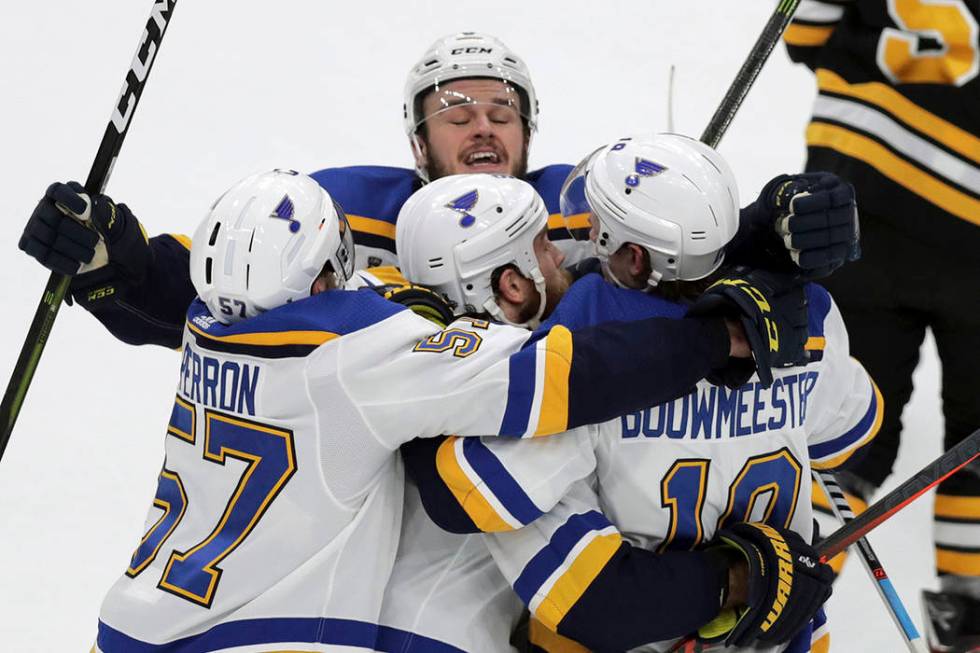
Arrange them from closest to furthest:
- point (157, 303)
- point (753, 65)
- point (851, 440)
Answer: point (851, 440) → point (157, 303) → point (753, 65)

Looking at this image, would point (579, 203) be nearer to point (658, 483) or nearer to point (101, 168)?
point (658, 483)

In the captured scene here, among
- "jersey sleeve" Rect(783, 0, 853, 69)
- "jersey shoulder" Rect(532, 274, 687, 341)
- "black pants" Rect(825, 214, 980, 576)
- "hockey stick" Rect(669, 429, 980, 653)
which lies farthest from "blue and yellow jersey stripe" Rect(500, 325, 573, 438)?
"jersey sleeve" Rect(783, 0, 853, 69)

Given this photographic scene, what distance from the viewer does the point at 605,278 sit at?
2.12 meters

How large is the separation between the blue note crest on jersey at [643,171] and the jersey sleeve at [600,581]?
448 millimetres

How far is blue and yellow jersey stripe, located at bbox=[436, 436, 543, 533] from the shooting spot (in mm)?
1869

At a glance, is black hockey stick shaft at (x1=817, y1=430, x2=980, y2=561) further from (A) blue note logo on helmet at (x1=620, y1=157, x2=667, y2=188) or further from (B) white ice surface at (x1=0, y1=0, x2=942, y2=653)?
(B) white ice surface at (x1=0, y1=0, x2=942, y2=653)

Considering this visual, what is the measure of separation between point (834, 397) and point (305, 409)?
0.84 metres

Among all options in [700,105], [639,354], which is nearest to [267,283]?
[639,354]

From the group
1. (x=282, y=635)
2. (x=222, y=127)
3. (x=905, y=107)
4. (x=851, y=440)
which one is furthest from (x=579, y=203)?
(x=222, y=127)

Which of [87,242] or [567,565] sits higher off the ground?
[567,565]

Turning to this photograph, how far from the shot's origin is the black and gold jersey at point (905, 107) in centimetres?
305

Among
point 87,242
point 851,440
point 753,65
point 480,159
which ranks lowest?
point 87,242

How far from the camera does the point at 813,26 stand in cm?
323

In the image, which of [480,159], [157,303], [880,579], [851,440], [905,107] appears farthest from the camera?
[905,107]
